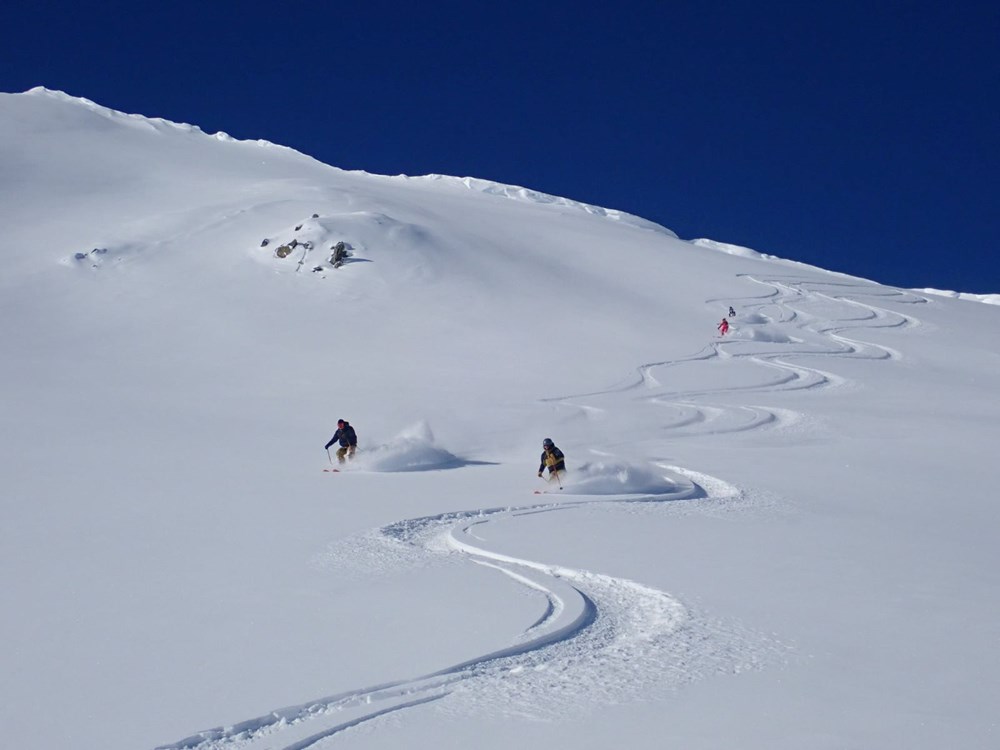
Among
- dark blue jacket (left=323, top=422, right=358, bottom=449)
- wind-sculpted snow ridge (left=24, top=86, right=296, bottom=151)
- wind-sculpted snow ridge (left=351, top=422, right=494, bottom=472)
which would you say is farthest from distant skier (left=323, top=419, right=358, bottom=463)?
wind-sculpted snow ridge (left=24, top=86, right=296, bottom=151)

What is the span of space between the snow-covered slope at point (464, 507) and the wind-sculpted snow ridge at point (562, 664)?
4cm

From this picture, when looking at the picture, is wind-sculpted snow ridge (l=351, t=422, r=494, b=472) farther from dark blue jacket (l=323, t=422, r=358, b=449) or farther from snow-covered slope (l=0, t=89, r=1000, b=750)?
dark blue jacket (l=323, t=422, r=358, b=449)

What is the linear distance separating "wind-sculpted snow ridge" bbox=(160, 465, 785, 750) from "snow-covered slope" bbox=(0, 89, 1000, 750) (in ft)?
0.12

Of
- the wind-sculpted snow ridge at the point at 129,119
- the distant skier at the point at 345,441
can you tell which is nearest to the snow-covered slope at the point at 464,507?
the distant skier at the point at 345,441

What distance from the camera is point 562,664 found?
7.55 metres

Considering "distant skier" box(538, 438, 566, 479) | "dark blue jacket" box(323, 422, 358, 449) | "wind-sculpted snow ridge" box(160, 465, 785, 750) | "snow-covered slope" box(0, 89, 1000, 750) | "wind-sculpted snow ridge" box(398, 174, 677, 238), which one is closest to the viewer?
"wind-sculpted snow ridge" box(160, 465, 785, 750)

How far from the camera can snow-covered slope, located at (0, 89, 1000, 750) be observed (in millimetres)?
6859

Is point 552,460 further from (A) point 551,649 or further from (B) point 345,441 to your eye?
(A) point 551,649

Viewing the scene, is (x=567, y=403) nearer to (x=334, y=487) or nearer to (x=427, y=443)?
(x=427, y=443)

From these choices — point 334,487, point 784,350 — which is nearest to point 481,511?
point 334,487

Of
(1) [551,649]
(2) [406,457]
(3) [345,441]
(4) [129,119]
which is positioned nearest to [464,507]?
(2) [406,457]

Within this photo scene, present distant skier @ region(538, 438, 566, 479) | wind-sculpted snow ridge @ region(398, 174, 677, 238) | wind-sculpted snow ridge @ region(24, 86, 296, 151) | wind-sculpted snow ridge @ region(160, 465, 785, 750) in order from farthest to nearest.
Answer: wind-sculpted snow ridge @ region(398, 174, 677, 238) → wind-sculpted snow ridge @ region(24, 86, 296, 151) → distant skier @ region(538, 438, 566, 479) → wind-sculpted snow ridge @ region(160, 465, 785, 750)

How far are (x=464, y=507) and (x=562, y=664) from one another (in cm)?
656

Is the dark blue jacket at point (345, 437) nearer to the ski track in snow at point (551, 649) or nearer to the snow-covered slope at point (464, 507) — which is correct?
the snow-covered slope at point (464, 507)
